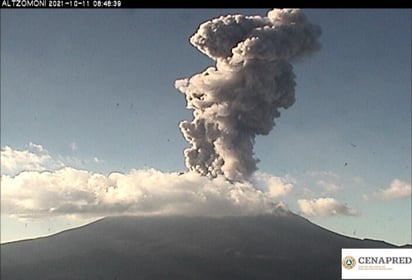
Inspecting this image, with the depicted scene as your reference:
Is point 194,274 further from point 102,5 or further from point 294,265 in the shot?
point 102,5

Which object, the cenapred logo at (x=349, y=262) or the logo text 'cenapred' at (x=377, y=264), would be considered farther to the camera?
the cenapred logo at (x=349, y=262)

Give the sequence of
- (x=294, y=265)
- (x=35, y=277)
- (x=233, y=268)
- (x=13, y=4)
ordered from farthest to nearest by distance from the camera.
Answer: (x=294, y=265) → (x=233, y=268) → (x=35, y=277) → (x=13, y=4)

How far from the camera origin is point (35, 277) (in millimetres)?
24234

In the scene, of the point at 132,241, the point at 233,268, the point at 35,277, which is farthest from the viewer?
the point at 132,241

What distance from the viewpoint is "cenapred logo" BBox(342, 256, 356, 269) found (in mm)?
16422

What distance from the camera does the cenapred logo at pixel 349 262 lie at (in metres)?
16.4

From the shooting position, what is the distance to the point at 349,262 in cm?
1652

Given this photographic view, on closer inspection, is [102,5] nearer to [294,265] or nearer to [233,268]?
[233,268]

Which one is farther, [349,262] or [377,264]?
[349,262]

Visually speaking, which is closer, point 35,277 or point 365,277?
point 365,277

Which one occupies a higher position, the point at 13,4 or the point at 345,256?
the point at 13,4

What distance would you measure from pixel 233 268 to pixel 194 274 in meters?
3.07

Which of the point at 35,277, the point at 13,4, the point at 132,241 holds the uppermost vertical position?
the point at 13,4

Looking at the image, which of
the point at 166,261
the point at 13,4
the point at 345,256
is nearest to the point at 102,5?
the point at 13,4
